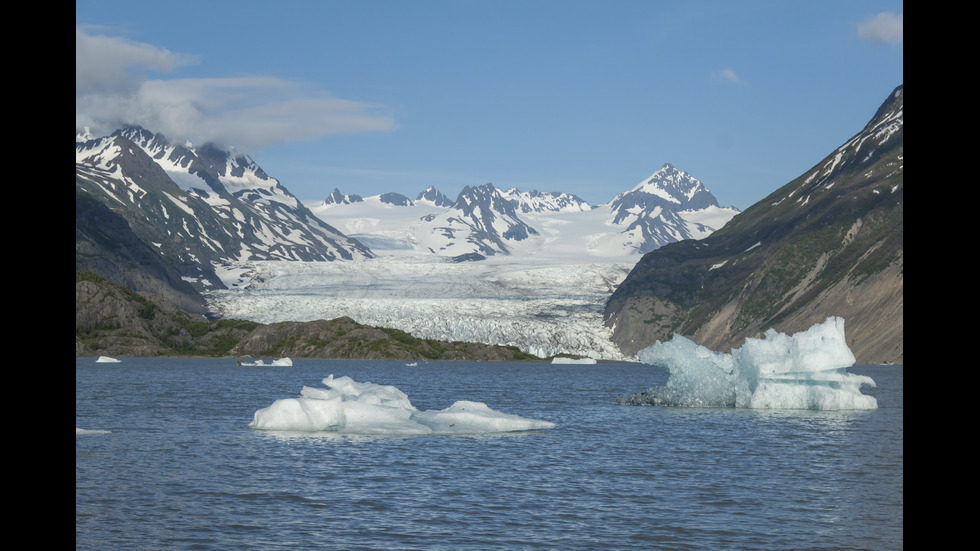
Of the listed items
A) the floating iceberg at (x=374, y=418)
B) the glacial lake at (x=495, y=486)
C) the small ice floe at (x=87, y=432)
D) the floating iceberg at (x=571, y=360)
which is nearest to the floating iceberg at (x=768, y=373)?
the glacial lake at (x=495, y=486)

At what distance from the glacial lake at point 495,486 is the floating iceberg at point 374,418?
0.67 metres

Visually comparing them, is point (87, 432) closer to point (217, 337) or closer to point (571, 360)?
point (217, 337)

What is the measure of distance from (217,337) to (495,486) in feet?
508

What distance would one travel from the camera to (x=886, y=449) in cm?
3791

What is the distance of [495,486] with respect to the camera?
89.5 ft

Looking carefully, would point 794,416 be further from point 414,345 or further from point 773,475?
point 414,345

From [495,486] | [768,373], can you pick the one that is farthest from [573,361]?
[495,486]

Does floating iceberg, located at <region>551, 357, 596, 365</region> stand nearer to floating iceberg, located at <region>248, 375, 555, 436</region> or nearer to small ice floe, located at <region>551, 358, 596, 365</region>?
small ice floe, located at <region>551, 358, 596, 365</region>

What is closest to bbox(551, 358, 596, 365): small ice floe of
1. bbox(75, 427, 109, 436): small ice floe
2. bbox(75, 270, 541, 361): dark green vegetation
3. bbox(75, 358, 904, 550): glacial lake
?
bbox(75, 270, 541, 361): dark green vegetation

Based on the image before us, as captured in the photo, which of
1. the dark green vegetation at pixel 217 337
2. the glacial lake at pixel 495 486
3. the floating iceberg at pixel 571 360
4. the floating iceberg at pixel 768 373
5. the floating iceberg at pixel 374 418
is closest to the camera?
the glacial lake at pixel 495 486

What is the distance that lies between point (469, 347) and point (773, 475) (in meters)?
145

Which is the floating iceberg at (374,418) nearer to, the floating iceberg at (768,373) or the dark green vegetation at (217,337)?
the floating iceberg at (768,373)

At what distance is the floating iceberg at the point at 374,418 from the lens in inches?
1591
